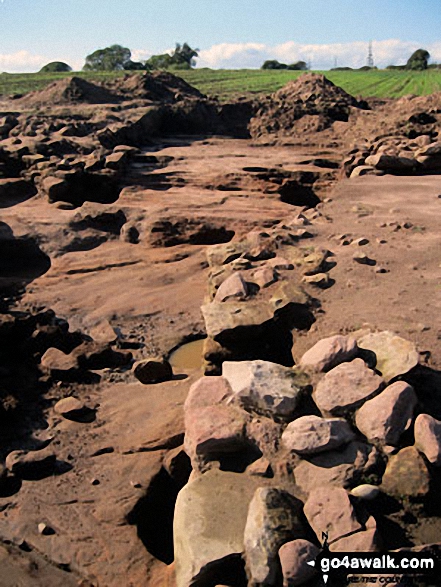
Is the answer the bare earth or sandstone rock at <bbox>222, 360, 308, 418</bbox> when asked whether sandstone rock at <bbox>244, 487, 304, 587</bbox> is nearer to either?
sandstone rock at <bbox>222, 360, 308, 418</bbox>

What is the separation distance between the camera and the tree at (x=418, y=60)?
160 feet

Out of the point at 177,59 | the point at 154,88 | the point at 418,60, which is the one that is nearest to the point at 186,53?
the point at 177,59

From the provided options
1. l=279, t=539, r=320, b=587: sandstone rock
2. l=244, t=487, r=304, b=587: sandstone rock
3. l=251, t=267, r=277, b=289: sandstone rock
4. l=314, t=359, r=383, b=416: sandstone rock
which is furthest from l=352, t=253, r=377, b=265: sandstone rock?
l=279, t=539, r=320, b=587: sandstone rock

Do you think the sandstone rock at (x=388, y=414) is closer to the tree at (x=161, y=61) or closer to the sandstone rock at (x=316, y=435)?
the sandstone rock at (x=316, y=435)

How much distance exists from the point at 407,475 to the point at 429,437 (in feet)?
0.74

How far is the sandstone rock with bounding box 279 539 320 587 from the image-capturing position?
2338 millimetres

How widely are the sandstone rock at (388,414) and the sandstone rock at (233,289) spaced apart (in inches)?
77.4

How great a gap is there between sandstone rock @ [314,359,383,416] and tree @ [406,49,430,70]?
2028 inches

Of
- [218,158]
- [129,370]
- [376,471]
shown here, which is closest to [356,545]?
[376,471]

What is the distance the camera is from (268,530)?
252 cm

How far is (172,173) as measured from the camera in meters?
11.2

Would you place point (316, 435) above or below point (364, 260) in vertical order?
below

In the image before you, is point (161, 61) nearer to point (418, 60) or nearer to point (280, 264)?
point (418, 60)

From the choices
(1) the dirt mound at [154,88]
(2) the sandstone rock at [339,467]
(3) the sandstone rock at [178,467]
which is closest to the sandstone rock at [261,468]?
(2) the sandstone rock at [339,467]
